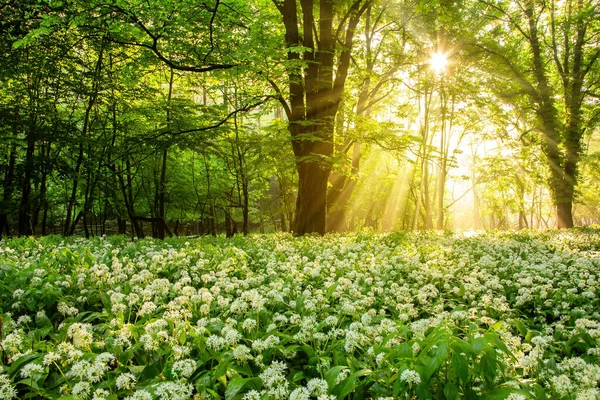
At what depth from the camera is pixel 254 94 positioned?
13023 mm

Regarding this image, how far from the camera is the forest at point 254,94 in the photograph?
10.3 meters

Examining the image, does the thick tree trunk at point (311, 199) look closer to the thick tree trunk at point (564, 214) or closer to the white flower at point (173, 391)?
the white flower at point (173, 391)

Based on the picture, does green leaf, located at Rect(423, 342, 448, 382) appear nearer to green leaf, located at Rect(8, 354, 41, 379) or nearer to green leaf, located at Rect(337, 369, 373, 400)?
green leaf, located at Rect(337, 369, 373, 400)

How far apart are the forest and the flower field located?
482 cm

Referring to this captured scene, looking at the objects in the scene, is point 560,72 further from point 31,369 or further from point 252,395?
point 31,369

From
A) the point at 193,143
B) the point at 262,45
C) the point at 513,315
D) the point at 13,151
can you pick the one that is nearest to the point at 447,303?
the point at 513,315

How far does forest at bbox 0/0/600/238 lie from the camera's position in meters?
10.3

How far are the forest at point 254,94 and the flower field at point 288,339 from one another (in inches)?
190

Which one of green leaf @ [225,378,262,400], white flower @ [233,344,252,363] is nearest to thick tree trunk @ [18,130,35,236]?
white flower @ [233,344,252,363]

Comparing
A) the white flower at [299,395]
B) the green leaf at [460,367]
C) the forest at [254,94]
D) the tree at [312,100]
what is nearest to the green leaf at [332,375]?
the white flower at [299,395]

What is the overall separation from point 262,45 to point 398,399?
378 inches

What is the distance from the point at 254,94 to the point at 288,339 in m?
11.1

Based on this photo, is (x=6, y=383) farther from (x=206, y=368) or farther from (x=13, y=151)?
(x=13, y=151)

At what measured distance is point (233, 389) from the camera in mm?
2383
